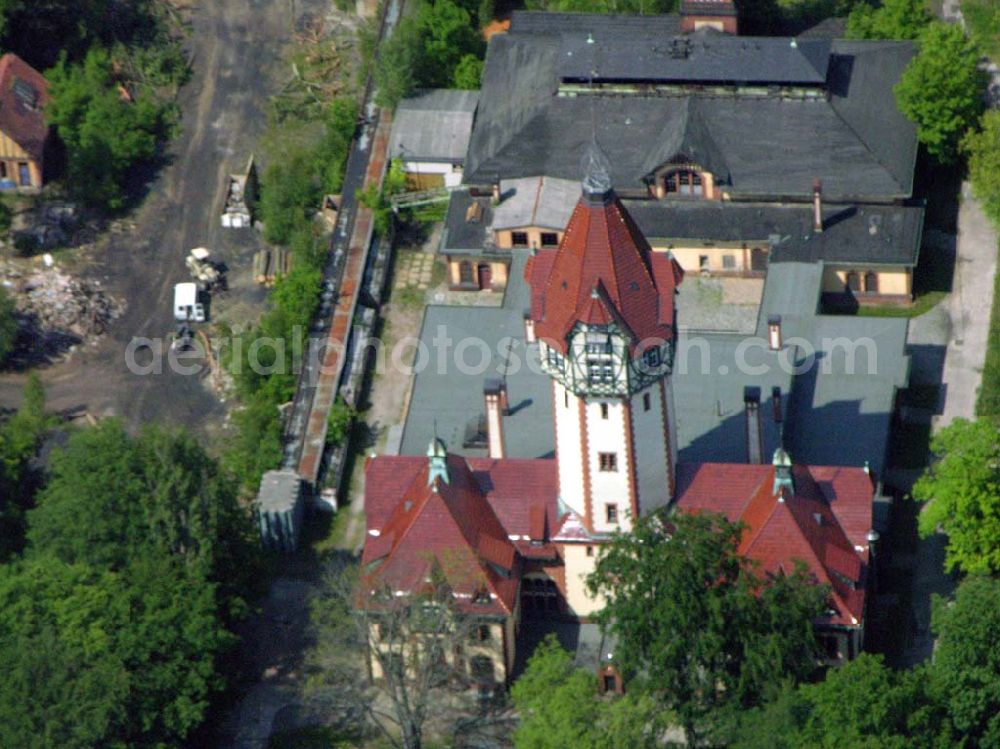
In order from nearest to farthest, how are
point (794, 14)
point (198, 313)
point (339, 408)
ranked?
point (339, 408) → point (198, 313) → point (794, 14)

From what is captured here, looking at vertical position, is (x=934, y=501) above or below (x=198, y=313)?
→ below

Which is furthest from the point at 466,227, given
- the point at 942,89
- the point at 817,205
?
the point at 942,89

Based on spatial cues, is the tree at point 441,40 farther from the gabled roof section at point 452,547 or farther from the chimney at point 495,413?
the gabled roof section at point 452,547

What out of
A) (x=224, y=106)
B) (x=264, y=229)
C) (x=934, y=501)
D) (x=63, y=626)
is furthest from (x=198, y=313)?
(x=934, y=501)

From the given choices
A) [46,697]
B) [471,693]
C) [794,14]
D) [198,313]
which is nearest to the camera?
[46,697]

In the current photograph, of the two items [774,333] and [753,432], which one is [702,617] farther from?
[774,333]

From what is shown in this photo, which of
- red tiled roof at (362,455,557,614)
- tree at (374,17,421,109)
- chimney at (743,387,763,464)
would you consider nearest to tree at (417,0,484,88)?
tree at (374,17,421,109)

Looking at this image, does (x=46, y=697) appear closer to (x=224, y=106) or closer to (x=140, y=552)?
(x=140, y=552)

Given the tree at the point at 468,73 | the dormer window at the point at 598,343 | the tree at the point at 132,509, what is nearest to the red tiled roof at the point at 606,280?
the dormer window at the point at 598,343
